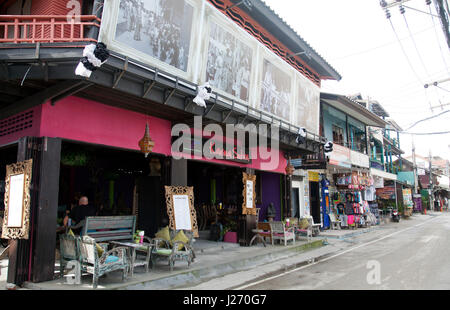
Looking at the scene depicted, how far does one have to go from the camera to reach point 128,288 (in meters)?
6.46

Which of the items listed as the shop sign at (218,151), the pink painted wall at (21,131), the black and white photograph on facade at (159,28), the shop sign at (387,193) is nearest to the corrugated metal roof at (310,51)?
the black and white photograph on facade at (159,28)

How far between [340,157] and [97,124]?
54.7 ft

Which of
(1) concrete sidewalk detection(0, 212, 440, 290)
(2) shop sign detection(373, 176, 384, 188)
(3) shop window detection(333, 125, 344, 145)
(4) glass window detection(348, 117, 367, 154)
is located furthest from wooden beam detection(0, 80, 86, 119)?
(2) shop sign detection(373, 176, 384, 188)

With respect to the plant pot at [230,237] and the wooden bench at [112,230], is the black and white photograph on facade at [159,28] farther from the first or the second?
the plant pot at [230,237]

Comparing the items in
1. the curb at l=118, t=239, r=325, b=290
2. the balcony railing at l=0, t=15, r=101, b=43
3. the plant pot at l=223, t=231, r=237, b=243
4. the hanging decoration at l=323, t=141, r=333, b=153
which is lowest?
the curb at l=118, t=239, r=325, b=290

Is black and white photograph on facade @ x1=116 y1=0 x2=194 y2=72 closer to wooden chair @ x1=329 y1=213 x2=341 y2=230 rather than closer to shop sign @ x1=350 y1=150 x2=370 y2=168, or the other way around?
wooden chair @ x1=329 y1=213 x2=341 y2=230

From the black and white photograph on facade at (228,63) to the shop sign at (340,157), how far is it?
399 inches

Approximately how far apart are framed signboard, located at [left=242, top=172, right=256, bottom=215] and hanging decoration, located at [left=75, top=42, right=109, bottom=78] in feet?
26.0

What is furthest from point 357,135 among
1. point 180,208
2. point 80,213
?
point 80,213

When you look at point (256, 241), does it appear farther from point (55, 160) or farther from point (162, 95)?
point (55, 160)

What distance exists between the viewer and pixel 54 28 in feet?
25.1

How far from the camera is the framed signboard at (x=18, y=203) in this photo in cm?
664

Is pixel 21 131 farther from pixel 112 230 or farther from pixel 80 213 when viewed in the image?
pixel 112 230

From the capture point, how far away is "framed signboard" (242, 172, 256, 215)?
12867 millimetres
